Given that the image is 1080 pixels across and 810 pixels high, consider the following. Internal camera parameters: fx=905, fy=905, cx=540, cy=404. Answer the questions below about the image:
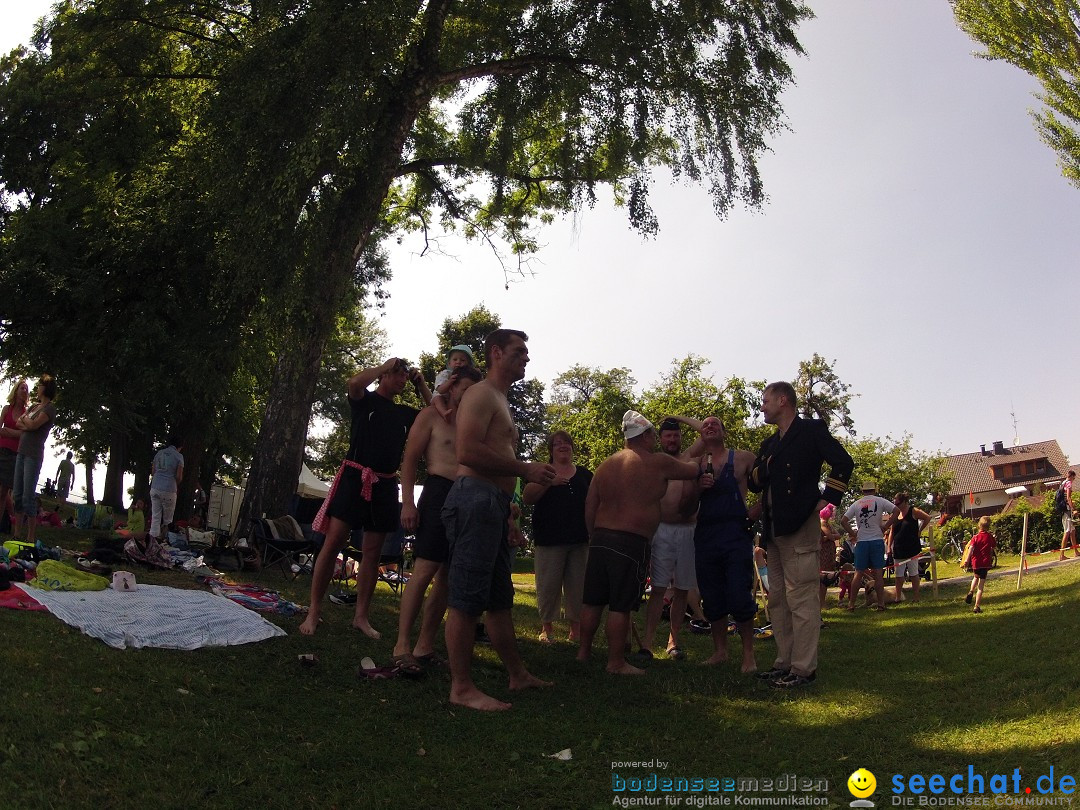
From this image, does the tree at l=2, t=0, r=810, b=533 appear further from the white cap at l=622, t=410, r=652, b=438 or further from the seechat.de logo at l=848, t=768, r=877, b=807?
the seechat.de logo at l=848, t=768, r=877, b=807

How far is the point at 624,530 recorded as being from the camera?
6.81 meters

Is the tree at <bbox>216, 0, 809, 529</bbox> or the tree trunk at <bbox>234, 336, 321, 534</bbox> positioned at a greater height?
the tree at <bbox>216, 0, 809, 529</bbox>

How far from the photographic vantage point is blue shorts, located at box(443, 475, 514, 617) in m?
5.39

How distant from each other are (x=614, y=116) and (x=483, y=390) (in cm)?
1098

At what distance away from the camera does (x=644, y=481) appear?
6848 millimetres

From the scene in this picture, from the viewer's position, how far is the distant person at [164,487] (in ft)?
42.9

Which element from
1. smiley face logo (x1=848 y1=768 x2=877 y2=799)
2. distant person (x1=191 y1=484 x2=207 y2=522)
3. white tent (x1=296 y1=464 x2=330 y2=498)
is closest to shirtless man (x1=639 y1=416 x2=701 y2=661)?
smiley face logo (x1=848 y1=768 x2=877 y2=799)

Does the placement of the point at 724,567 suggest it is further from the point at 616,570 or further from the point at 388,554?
the point at 388,554

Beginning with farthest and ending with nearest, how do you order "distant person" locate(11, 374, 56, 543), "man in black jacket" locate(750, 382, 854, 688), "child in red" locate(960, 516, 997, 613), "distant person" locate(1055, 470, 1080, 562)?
1. "distant person" locate(1055, 470, 1080, 562)
2. "child in red" locate(960, 516, 997, 613)
3. "distant person" locate(11, 374, 56, 543)
4. "man in black jacket" locate(750, 382, 854, 688)

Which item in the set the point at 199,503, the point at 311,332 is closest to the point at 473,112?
the point at 311,332

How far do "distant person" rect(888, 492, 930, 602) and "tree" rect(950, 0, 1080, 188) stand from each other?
22.9 ft

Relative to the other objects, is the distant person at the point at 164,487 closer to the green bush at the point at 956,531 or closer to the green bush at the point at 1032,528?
the green bush at the point at 1032,528

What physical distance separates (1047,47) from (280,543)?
608 inches

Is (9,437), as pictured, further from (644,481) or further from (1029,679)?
(1029,679)
